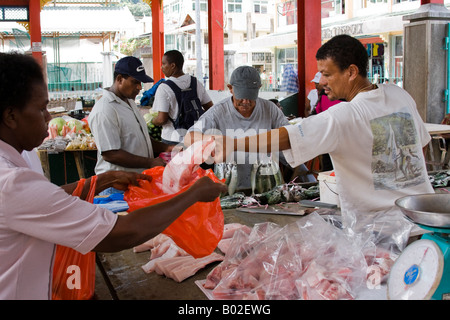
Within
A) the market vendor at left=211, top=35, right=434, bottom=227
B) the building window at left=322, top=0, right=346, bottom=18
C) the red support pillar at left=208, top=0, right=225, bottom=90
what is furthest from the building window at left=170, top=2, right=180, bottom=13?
the market vendor at left=211, top=35, right=434, bottom=227

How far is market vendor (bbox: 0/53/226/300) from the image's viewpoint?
133cm

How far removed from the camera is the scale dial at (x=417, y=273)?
1.28 meters

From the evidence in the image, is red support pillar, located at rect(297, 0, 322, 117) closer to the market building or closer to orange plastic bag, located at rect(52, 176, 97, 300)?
the market building

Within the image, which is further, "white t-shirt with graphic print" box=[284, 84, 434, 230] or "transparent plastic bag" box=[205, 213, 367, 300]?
"white t-shirt with graphic print" box=[284, 84, 434, 230]

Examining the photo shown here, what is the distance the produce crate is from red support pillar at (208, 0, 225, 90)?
5.22 m

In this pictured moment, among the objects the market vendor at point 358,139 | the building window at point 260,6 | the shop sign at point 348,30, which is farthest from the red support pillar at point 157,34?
the building window at point 260,6

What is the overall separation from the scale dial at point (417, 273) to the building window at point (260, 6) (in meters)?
38.6

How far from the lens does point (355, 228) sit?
2086 millimetres

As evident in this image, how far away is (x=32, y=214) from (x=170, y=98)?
4.02 m

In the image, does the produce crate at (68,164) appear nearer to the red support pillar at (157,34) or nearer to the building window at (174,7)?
the red support pillar at (157,34)

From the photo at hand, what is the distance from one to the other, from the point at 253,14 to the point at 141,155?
35.6 metres

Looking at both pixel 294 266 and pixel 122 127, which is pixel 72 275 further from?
pixel 122 127

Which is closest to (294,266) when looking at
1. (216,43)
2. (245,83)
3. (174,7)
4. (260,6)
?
(245,83)

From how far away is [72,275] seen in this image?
1.76 meters
